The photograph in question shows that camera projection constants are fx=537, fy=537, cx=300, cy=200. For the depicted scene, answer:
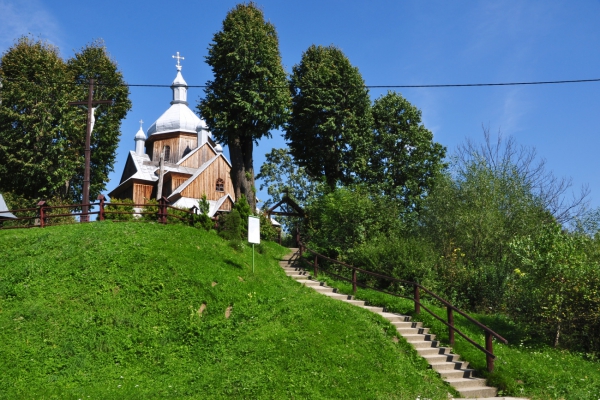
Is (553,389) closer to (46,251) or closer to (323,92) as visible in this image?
(46,251)

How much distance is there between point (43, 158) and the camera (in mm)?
35062

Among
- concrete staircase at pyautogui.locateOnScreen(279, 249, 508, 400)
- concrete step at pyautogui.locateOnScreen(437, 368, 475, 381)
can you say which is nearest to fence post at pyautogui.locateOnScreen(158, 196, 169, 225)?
concrete staircase at pyautogui.locateOnScreen(279, 249, 508, 400)

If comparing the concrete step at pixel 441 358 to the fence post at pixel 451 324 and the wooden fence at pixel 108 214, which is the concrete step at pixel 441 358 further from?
the wooden fence at pixel 108 214

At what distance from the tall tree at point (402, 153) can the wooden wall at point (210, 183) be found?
12326 mm

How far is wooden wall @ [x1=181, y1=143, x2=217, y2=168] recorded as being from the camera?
4575 cm

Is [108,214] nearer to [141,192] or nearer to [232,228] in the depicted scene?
[232,228]

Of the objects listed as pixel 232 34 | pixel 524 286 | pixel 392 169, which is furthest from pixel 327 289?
pixel 392 169

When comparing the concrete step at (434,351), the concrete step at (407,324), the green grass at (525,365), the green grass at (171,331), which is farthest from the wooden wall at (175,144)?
the concrete step at (434,351)

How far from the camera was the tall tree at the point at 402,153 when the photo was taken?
3712 centimetres

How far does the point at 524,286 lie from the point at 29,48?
1410 inches

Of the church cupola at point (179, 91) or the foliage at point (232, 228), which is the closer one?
the foliage at point (232, 228)

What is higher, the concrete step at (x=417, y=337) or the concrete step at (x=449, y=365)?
the concrete step at (x=417, y=337)

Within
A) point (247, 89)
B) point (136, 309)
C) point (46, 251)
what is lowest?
point (136, 309)

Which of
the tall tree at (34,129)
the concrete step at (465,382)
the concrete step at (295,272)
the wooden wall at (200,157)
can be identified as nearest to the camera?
the concrete step at (465,382)
